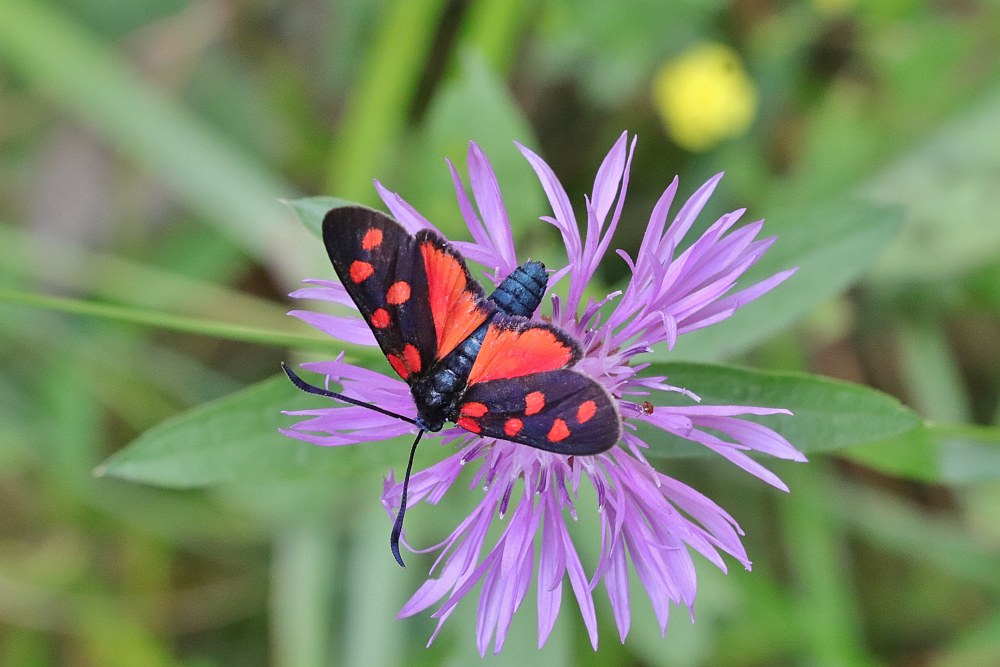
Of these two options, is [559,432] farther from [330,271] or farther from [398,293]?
[330,271]

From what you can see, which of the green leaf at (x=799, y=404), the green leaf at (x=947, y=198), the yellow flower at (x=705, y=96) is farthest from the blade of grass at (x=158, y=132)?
the green leaf at (x=947, y=198)

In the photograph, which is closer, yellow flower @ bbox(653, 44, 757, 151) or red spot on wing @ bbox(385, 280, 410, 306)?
red spot on wing @ bbox(385, 280, 410, 306)

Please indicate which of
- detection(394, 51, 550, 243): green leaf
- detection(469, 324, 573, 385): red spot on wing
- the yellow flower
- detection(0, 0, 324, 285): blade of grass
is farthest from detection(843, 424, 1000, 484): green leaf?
detection(0, 0, 324, 285): blade of grass

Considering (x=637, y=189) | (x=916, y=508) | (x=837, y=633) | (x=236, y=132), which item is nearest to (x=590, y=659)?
(x=837, y=633)

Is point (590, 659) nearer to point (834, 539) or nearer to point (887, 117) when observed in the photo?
point (834, 539)

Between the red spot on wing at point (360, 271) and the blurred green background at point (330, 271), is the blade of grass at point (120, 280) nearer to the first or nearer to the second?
the blurred green background at point (330, 271)

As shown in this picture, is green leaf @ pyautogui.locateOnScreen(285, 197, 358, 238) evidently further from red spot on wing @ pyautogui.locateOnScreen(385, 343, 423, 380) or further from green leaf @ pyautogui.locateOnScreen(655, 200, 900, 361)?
green leaf @ pyautogui.locateOnScreen(655, 200, 900, 361)
